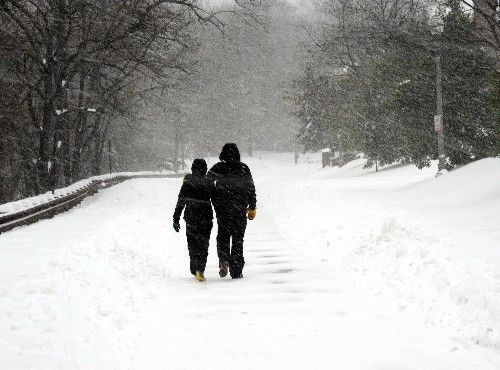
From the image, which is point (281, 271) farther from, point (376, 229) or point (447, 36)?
point (447, 36)

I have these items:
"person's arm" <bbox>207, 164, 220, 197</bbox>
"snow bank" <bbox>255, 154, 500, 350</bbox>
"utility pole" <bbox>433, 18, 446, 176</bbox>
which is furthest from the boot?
"utility pole" <bbox>433, 18, 446, 176</bbox>

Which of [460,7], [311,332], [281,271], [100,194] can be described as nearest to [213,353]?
[311,332]

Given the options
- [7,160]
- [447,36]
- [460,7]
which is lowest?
[7,160]

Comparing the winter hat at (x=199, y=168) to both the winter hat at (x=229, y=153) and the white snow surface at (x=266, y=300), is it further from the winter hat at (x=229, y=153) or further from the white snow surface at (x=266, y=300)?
the white snow surface at (x=266, y=300)

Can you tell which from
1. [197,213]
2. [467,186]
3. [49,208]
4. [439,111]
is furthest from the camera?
[439,111]

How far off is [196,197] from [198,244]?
2.31 feet

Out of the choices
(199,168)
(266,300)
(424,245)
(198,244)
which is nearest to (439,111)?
(424,245)

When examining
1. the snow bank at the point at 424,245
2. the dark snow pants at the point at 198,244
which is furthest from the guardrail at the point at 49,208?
the snow bank at the point at 424,245

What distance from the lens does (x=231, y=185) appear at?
26.2ft

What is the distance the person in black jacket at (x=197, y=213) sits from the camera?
799 cm

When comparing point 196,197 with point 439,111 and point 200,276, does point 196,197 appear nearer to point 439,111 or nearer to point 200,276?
point 200,276

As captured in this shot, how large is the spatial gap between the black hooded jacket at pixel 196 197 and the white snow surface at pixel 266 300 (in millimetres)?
939

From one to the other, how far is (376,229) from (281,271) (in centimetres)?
379

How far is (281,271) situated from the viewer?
8.34 m
